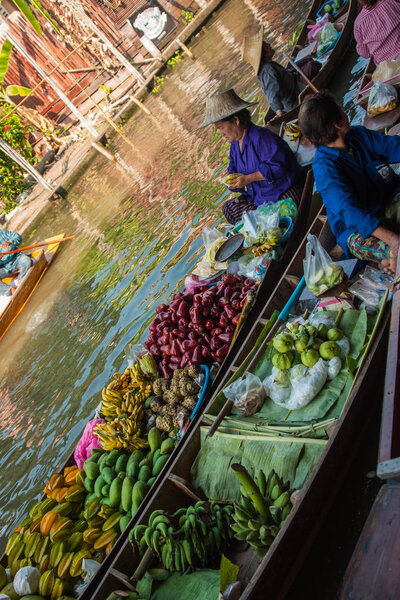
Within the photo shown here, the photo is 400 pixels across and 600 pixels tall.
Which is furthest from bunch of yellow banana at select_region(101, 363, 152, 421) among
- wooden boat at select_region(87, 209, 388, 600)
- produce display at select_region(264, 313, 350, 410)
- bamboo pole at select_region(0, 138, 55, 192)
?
bamboo pole at select_region(0, 138, 55, 192)

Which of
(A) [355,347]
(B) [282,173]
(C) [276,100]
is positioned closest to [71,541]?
(A) [355,347]

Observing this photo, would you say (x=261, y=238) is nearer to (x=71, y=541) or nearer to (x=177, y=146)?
(x=71, y=541)

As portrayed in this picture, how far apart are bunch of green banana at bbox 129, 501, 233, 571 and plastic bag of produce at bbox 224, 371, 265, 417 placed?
2.03 ft

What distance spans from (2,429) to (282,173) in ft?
18.3

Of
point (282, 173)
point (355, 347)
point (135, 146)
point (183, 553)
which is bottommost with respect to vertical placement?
point (355, 347)

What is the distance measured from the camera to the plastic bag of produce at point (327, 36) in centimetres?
691

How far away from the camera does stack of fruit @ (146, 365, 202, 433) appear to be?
3.37 meters

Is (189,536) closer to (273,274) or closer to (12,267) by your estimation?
(273,274)

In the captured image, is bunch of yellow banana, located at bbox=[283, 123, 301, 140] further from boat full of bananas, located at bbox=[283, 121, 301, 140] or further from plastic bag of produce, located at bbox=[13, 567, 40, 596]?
plastic bag of produce, located at bbox=[13, 567, 40, 596]

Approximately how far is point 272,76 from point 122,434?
5105 millimetres

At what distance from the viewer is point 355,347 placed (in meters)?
2.59

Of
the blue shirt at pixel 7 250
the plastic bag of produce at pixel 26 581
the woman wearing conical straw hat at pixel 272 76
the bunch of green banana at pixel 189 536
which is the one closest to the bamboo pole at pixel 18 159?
the blue shirt at pixel 7 250

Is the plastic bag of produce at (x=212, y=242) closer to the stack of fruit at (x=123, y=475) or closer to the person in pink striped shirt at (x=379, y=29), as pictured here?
the stack of fruit at (x=123, y=475)

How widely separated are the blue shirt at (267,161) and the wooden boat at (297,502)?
2.59 metres
